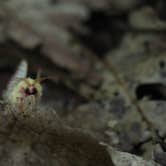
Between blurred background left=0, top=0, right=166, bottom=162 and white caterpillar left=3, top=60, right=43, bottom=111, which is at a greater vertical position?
blurred background left=0, top=0, right=166, bottom=162

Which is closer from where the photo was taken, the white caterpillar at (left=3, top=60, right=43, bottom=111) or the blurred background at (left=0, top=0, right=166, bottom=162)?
the white caterpillar at (left=3, top=60, right=43, bottom=111)

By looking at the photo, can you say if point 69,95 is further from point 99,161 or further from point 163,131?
point 99,161

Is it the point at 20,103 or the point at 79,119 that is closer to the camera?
the point at 20,103

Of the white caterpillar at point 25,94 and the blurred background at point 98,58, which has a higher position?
the blurred background at point 98,58

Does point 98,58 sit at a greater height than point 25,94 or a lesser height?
greater

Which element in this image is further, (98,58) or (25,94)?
(98,58)

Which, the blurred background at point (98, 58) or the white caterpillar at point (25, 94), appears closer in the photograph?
the white caterpillar at point (25, 94)

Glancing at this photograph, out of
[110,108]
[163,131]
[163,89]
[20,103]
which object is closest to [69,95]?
[110,108]

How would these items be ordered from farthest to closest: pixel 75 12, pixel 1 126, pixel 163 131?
pixel 75 12 → pixel 163 131 → pixel 1 126
